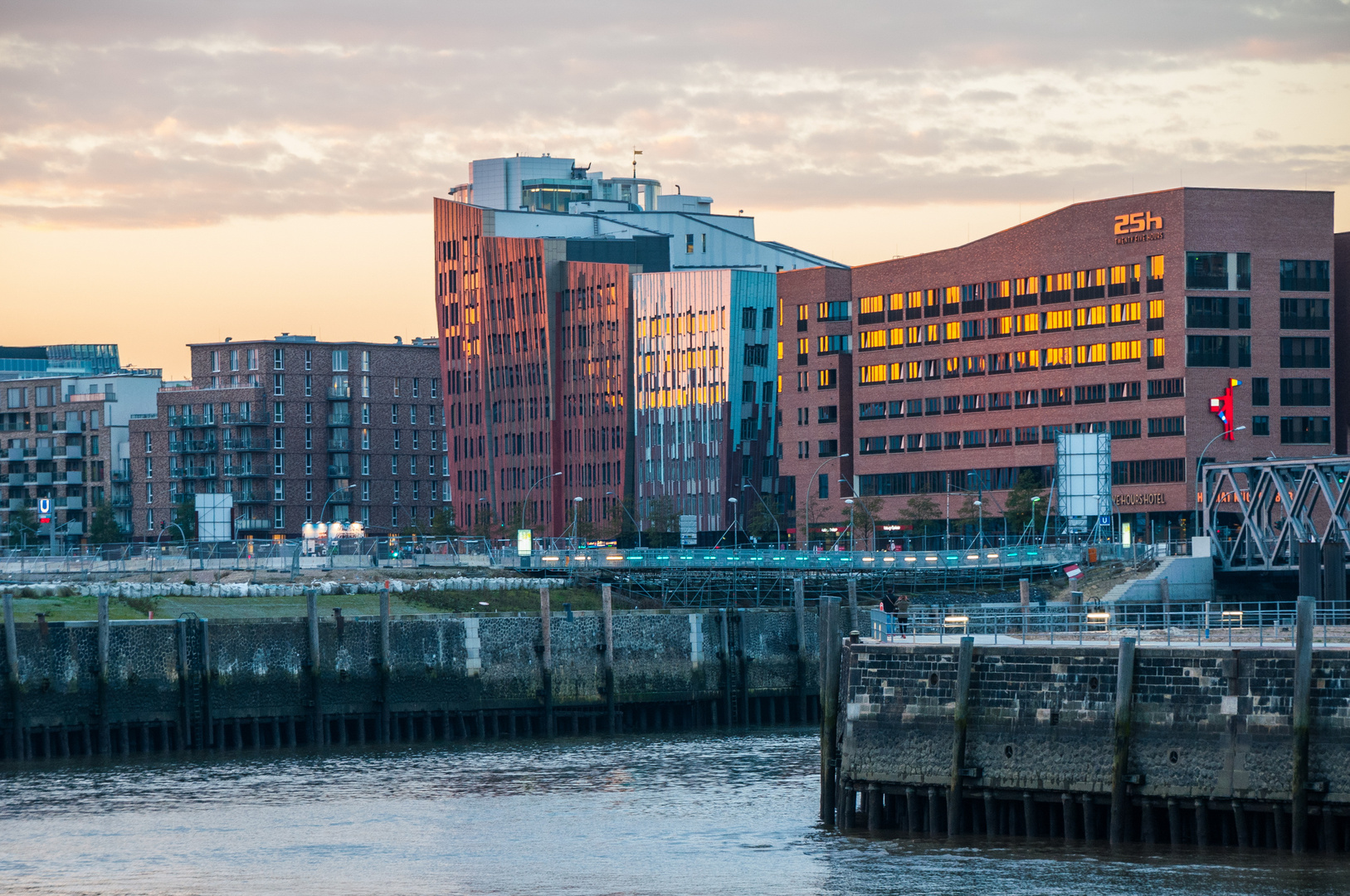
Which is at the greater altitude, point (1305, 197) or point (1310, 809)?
point (1305, 197)

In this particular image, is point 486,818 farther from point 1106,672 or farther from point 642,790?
point 1106,672

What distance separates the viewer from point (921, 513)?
19375cm

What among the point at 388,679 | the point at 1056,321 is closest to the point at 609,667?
the point at 388,679

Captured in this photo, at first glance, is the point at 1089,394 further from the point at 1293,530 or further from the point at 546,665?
the point at 546,665

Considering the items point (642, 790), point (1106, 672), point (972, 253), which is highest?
point (972, 253)

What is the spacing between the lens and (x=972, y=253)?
7800 inches

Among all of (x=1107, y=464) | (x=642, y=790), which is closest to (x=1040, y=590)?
(x=1107, y=464)

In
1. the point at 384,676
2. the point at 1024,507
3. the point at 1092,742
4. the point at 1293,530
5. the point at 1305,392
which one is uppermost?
the point at 1305,392

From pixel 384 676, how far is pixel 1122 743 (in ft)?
147

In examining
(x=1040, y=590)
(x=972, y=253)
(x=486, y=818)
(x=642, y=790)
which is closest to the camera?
(x=486, y=818)

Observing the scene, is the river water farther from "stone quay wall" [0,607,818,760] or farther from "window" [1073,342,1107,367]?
"window" [1073,342,1107,367]

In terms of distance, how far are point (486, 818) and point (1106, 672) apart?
2125cm

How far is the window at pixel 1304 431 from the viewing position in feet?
587

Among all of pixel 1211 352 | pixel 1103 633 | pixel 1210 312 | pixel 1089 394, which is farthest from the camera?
pixel 1089 394
